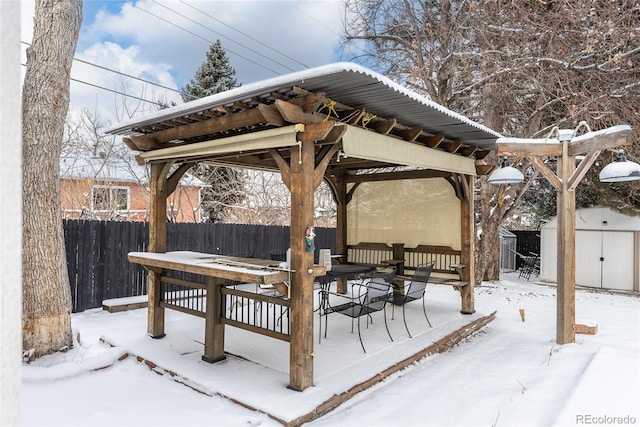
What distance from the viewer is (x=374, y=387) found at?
3658 millimetres

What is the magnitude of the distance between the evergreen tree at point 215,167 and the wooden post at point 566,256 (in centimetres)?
1042

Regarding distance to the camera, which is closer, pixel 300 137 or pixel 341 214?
pixel 300 137

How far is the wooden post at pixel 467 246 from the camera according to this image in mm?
6121

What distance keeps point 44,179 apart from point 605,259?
10504mm

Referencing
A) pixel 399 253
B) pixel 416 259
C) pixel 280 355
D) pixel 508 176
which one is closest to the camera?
pixel 280 355

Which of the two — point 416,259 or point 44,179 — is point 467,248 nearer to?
point 416,259

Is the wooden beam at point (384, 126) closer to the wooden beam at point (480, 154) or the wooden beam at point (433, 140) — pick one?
the wooden beam at point (433, 140)

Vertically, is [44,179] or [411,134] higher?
[411,134]

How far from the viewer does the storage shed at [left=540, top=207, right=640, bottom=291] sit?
858 centimetres

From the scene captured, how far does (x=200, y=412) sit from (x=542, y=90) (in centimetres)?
824

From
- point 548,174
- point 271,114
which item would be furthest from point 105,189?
point 548,174

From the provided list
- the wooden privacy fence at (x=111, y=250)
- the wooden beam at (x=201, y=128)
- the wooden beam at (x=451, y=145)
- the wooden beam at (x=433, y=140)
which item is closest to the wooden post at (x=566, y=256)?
the wooden beam at (x=451, y=145)

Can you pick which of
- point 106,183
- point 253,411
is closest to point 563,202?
point 253,411

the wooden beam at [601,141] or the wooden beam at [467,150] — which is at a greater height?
the wooden beam at [467,150]
